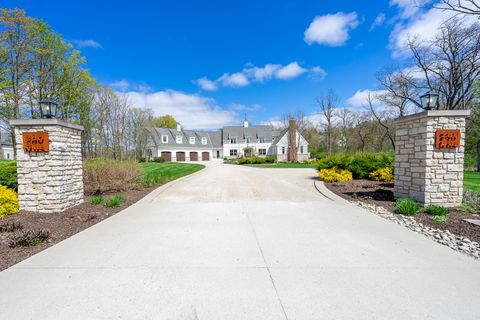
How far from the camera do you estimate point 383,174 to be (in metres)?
9.27

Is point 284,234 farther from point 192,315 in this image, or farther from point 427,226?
point 427,226

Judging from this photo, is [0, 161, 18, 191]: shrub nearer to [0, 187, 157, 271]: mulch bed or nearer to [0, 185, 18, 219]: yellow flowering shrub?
[0, 185, 18, 219]: yellow flowering shrub

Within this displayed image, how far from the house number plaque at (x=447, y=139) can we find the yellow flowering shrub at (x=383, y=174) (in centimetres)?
410

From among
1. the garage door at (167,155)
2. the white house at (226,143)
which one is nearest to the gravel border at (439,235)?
the white house at (226,143)

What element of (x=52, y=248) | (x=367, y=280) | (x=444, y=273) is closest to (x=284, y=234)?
(x=367, y=280)

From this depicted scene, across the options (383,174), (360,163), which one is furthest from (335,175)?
(383,174)

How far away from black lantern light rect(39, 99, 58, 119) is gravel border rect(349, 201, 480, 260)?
911 cm

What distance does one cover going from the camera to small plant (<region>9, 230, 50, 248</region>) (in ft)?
11.4

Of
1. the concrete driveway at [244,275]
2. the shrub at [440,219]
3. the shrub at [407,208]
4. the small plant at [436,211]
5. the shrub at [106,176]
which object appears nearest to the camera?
the concrete driveway at [244,275]

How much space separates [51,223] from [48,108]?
305cm

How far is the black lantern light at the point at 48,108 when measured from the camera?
5363mm

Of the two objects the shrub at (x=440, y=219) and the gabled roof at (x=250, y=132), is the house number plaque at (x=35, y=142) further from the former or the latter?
the gabled roof at (x=250, y=132)

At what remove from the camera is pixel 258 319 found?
6.31ft

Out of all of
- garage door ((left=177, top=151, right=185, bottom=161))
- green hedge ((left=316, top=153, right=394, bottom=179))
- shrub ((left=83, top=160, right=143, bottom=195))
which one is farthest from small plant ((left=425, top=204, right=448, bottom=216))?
garage door ((left=177, top=151, right=185, bottom=161))
